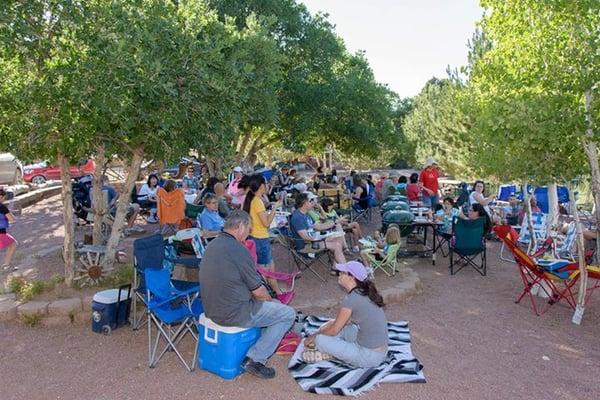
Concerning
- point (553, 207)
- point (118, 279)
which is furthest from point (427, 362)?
point (553, 207)

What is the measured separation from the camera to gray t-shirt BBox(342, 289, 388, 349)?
427 centimetres

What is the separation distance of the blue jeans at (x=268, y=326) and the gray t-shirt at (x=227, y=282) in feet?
0.41

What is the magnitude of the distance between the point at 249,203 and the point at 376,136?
1058 cm

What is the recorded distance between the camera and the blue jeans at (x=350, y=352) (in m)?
4.38

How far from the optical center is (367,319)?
14.1 feet

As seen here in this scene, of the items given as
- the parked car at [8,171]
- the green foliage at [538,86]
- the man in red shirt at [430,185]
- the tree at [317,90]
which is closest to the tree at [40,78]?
the green foliage at [538,86]

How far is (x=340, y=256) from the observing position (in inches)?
285

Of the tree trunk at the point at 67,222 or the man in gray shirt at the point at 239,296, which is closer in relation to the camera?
the man in gray shirt at the point at 239,296

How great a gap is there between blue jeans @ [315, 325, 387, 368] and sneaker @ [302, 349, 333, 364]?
13 centimetres

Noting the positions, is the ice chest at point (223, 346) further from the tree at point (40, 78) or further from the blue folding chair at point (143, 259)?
the tree at point (40, 78)

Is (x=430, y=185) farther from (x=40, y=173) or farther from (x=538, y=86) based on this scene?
(x=40, y=173)

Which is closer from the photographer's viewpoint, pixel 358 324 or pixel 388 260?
pixel 358 324

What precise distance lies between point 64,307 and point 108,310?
73 centimetres

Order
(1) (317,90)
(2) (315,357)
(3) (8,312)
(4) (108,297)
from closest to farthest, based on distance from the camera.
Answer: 1. (2) (315,357)
2. (4) (108,297)
3. (3) (8,312)
4. (1) (317,90)
